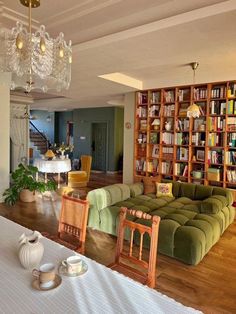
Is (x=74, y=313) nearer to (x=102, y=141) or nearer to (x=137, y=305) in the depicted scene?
(x=137, y=305)

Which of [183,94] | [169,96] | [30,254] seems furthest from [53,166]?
[30,254]

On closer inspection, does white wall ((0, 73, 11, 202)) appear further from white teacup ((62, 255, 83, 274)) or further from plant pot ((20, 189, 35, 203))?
white teacup ((62, 255, 83, 274))

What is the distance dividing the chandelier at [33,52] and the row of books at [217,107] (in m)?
3.53

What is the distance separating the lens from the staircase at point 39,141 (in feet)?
41.7

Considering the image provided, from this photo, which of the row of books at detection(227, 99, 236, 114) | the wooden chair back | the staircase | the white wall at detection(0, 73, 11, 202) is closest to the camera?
the wooden chair back

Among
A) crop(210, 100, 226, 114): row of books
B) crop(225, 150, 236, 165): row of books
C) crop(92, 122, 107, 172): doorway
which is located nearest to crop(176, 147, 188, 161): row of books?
crop(225, 150, 236, 165): row of books

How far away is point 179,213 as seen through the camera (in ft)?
11.9

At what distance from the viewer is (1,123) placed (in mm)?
4715

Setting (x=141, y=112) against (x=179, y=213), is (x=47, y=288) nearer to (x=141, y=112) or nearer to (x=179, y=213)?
(x=179, y=213)

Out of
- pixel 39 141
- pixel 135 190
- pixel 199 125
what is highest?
pixel 199 125

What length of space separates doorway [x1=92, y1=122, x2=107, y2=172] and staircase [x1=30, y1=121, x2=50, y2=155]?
3.10 metres

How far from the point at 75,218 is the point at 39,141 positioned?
37.7 feet

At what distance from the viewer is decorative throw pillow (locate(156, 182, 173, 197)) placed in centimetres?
462

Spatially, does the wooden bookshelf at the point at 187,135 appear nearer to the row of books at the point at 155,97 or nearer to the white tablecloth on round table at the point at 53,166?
the row of books at the point at 155,97
